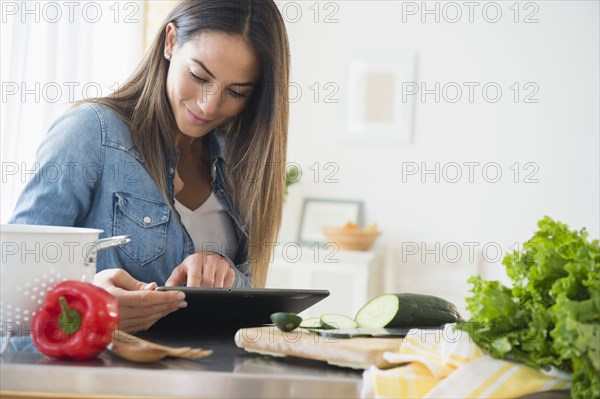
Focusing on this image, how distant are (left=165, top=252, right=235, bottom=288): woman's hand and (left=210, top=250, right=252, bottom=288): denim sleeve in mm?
101

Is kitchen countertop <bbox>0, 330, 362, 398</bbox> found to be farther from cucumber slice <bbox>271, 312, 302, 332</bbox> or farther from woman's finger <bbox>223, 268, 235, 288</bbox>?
woman's finger <bbox>223, 268, 235, 288</bbox>

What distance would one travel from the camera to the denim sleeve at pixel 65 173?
5.30ft

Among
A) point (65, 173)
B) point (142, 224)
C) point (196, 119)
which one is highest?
point (196, 119)

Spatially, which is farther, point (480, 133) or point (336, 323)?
point (480, 133)

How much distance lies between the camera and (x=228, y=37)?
5.82ft

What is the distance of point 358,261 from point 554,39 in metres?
1.88

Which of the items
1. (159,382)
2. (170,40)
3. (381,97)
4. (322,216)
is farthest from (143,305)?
(381,97)

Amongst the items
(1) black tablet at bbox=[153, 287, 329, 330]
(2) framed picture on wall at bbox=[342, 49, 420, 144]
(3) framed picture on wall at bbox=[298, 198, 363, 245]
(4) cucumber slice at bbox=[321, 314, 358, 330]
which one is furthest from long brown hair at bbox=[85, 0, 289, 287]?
(2) framed picture on wall at bbox=[342, 49, 420, 144]

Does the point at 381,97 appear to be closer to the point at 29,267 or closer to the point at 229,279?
the point at 229,279

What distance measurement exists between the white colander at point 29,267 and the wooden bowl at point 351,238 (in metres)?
3.49

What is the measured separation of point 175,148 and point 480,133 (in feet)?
10.6

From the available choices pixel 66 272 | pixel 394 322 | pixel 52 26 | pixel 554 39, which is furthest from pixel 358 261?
pixel 66 272

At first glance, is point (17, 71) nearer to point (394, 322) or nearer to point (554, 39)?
point (394, 322)

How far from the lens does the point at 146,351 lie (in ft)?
3.45
